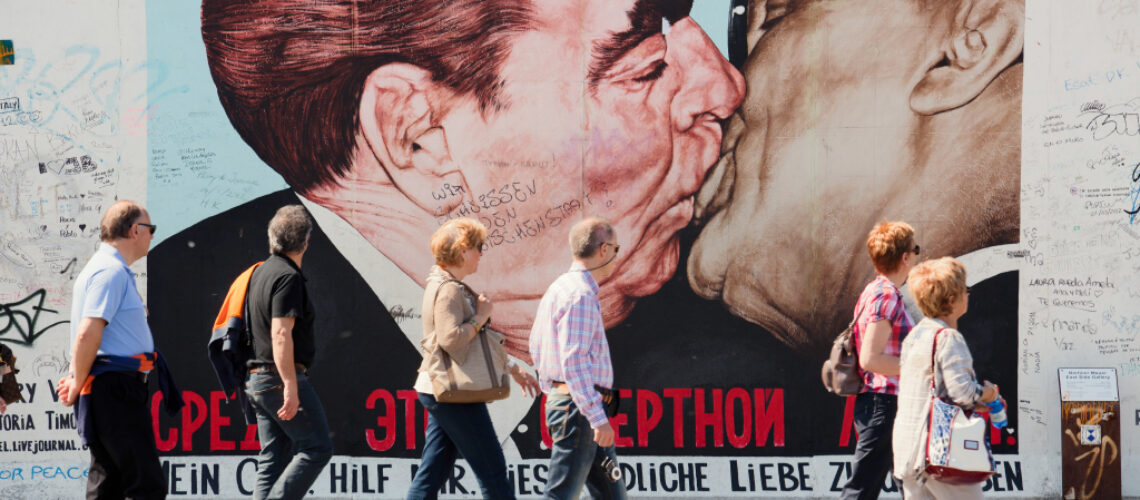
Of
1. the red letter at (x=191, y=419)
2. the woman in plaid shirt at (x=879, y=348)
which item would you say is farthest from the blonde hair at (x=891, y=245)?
the red letter at (x=191, y=419)

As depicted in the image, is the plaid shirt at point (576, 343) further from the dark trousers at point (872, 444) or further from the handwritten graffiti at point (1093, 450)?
the handwritten graffiti at point (1093, 450)

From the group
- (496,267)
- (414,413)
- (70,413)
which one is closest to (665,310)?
(496,267)

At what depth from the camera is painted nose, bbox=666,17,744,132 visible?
255 inches

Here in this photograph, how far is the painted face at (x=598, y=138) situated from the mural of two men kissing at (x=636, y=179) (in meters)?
0.01

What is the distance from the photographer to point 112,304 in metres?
4.63

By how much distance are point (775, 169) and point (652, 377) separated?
147cm

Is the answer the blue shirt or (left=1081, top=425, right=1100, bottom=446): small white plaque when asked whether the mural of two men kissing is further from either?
the blue shirt

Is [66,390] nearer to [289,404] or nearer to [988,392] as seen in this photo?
[289,404]

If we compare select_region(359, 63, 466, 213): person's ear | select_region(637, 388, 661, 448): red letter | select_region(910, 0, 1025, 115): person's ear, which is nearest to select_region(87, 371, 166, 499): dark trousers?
select_region(359, 63, 466, 213): person's ear

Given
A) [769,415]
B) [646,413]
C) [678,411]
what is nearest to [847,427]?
[769,415]

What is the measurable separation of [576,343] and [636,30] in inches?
106

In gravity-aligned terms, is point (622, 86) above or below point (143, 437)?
above

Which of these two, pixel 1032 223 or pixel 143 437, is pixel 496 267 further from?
pixel 1032 223

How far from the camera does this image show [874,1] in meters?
6.43
